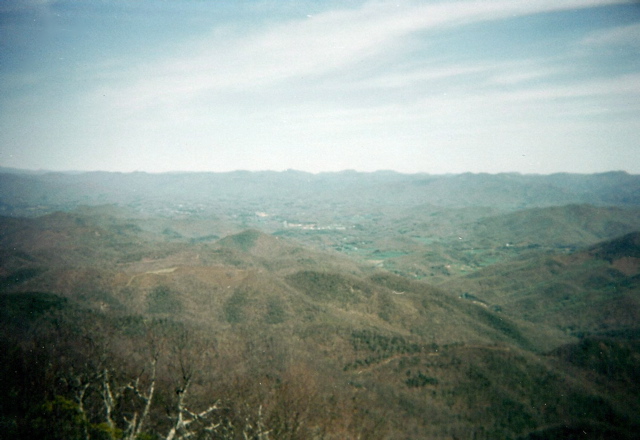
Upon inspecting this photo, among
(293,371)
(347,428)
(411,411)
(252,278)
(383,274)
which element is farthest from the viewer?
(383,274)

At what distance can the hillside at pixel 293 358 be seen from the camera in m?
32.7

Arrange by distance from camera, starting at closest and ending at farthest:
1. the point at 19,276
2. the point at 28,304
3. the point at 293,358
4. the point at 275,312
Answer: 1. the point at 293,358
2. the point at 28,304
3. the point at 275,312
4. the point at 19,276

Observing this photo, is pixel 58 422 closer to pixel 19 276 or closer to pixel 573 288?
pixel 19 276

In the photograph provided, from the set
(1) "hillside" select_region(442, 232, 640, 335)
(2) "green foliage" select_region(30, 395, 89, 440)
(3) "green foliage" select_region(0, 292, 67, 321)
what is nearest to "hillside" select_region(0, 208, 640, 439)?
(2) "green foliage" select_region(30, 395, 89, 440)

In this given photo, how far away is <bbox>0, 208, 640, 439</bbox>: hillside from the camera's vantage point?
32719 millimetres

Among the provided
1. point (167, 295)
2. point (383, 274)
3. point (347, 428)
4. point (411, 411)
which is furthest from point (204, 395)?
point (383, 274)

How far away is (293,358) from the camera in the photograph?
53.7 metres

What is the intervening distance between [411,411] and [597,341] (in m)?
46.2

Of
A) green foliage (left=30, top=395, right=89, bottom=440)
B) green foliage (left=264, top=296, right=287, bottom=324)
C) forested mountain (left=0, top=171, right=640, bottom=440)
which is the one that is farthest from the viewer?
green foliage (left=264, top=296, right=287, bottom=324)

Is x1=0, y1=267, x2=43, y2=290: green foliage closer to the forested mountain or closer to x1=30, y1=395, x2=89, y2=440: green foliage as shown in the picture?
the forested mountain

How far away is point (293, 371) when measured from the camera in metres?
47.5

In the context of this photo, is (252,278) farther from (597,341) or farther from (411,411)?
(597,341)

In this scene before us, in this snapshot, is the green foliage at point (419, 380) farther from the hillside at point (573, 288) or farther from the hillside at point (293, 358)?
the hillside at point (573, 288)

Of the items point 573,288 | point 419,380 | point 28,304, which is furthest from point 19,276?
point 573,288
